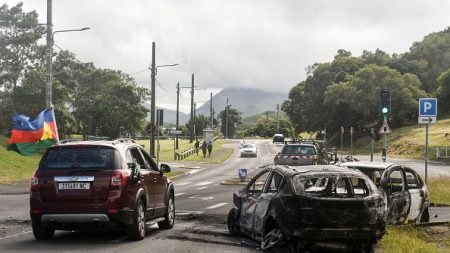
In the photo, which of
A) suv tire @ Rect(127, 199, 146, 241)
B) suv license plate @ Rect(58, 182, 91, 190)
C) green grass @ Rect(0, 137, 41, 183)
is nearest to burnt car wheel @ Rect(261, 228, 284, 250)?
suv tire @ Rect(127, 199, 146, 241)

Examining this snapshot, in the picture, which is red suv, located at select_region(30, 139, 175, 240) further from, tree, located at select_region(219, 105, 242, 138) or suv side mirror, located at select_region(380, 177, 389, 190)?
tree, located at select_region(219, 105, 242, 138)

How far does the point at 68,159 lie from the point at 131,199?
1.26m

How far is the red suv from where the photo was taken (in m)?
9.80

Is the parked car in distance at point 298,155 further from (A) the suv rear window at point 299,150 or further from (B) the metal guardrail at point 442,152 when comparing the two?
(B) the metal guardrail at point 442,152

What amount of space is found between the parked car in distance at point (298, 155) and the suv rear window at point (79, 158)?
1836 cm

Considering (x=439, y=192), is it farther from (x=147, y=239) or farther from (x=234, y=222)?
(x=147, y=239)

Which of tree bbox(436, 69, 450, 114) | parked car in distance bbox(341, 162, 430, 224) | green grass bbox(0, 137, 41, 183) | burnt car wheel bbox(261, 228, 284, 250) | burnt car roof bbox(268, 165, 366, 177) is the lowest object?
green grass bbox(0, 137, 41, 183)

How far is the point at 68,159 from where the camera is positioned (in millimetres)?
10148

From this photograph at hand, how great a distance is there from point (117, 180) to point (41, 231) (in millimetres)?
1765

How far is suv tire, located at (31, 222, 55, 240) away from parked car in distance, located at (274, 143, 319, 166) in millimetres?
18160

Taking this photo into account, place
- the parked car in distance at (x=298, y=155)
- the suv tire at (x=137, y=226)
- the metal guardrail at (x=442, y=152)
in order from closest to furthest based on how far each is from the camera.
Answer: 1. the suv tire at (x=137, y=226)
2. the parked car in distance at (x=298, y=155)
3. the metal guardrail at (x=442, y=152)

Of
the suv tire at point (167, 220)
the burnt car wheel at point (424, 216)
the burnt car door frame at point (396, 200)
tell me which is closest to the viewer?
the burnt car door frame at point (396, 200)

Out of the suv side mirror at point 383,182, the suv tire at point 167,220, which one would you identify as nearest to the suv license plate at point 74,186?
the suv tire at point 167,220

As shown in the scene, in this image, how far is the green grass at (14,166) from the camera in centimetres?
2779
